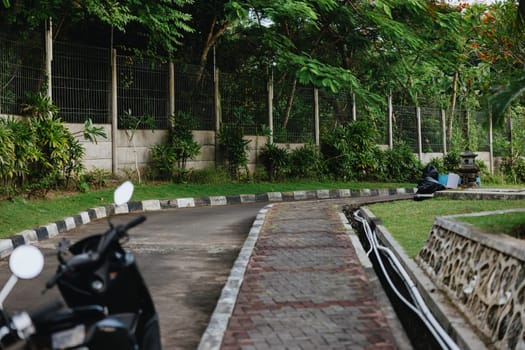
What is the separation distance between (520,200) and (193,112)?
955cm

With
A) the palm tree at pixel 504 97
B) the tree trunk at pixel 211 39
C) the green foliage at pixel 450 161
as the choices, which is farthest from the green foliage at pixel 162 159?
the palm tree at pixel 504 97

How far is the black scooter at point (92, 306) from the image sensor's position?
309 centimetres

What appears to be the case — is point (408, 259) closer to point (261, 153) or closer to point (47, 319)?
point (47, 319)

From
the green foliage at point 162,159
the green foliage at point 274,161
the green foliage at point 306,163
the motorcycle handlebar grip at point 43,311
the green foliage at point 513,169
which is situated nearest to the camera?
the motorcycle handlebar grip at point 43,311

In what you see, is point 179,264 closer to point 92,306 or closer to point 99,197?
point 92,306

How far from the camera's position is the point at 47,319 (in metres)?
3.10

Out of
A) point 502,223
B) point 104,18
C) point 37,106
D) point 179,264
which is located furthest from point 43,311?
point 104,18

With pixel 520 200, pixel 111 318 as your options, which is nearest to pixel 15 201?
pixel 520 200

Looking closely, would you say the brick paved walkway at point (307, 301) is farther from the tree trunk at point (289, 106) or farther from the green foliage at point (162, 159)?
the tree trunk at point (289, 106)

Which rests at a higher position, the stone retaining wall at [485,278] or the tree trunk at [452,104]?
the tree trunk at [452,104]

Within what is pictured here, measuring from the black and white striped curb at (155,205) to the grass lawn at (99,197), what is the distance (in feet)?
0.65

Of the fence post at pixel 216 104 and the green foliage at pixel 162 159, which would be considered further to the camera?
the fence post at pixel 216 104

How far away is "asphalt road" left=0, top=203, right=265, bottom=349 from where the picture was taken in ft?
19.4

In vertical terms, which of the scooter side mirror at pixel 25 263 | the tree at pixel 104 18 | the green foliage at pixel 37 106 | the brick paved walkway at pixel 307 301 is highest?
the tree at pixel 104 18
